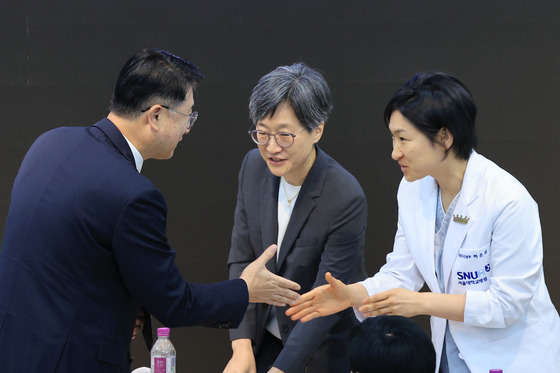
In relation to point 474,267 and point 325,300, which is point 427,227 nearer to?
point 474,267

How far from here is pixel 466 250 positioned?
2201 millimetres

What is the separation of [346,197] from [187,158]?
131 cm

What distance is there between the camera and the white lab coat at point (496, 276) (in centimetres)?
212

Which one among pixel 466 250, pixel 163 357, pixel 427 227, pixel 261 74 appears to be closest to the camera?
pixel 466 250

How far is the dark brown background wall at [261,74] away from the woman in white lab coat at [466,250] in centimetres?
119

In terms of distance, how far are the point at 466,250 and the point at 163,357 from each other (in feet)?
3.62

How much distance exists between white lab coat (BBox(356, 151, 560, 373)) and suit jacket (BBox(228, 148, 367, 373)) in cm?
38

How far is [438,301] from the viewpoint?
85.6 inches

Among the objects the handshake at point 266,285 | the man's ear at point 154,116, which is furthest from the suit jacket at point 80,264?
the handshake at point 266,285

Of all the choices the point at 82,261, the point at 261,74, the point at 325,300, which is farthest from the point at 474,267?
the point at 261,74

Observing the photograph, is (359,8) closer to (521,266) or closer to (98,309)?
(521,266)

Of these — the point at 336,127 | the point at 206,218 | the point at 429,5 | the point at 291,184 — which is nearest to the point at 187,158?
the point at 206,218

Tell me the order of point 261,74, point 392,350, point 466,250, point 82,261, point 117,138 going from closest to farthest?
point 392,350 < point 82,261 < point 117,138 < point 466,250 < point 261,74

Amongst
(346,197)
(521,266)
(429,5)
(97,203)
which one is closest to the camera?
(97,203)
